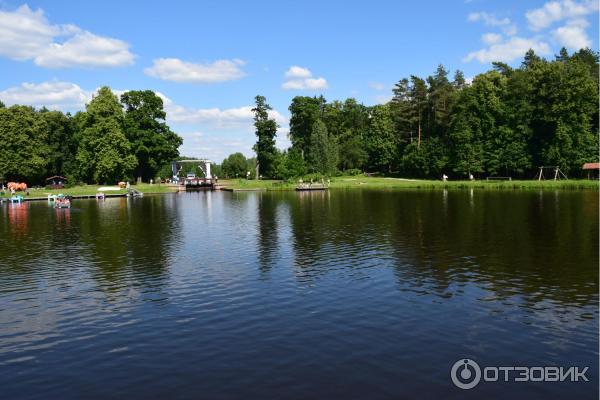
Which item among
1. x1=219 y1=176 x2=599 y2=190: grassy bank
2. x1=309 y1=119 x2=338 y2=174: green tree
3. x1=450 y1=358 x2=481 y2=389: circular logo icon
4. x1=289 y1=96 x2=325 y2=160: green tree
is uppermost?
x1=289 y1=96 x2=325 y2=160: green tree

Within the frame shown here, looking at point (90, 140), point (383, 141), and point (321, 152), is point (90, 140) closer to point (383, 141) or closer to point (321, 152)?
point (321, 152)

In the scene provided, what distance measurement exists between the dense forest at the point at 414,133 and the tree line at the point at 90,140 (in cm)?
25

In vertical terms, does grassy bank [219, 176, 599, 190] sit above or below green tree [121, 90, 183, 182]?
below

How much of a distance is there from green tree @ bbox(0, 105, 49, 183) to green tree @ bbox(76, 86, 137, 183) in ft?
29.5

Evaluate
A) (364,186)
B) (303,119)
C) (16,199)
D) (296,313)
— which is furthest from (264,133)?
(296,313)

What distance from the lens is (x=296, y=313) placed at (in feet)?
61.3

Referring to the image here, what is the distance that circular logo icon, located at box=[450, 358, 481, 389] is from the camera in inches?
498

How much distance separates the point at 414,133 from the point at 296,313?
121822mm

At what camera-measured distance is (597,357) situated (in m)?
14.1

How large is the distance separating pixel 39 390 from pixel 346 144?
133m

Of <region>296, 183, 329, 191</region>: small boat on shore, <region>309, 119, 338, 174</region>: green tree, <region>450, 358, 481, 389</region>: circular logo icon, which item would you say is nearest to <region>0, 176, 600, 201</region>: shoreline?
<region>296, 183, 329, 191</region>: small boat on shore

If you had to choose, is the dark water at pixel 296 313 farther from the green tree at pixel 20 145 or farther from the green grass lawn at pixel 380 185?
the green tree at pixel 20 145

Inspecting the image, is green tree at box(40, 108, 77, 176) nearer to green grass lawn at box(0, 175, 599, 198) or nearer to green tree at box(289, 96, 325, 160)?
green grass lawn at box(0, 175, 599, 198)

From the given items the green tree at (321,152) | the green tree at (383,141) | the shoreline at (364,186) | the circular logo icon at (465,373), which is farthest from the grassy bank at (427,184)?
the circular logo icon at (465,373)
